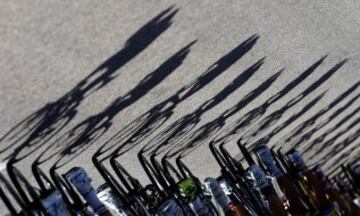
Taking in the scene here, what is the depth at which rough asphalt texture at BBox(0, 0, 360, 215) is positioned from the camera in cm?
378

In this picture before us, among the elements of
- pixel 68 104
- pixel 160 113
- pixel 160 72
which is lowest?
pixel 160 113

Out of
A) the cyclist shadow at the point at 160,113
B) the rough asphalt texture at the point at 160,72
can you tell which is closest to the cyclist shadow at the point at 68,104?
the rough asphalt texture at the point at 160,72

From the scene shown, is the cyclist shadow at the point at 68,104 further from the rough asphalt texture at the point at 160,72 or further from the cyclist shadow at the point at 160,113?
the cyclist shadow at the point at 160,113

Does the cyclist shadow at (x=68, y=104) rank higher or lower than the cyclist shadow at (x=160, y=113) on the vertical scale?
higher

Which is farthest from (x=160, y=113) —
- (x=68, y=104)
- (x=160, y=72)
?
(x=68, y=104)

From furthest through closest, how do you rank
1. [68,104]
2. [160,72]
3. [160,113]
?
[160,113], [160,72], [68,104]

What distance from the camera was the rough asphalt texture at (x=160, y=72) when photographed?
12.4 ft

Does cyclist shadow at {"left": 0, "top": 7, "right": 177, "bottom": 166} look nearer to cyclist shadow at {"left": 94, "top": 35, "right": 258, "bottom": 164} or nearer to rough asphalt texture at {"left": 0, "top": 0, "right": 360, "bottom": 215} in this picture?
rough asphalt texture at {"left": 0, "top": 0, "right": 360, "bottom": 215}

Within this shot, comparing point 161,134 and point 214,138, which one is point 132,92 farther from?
point 214,138

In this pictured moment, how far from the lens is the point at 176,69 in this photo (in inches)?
175

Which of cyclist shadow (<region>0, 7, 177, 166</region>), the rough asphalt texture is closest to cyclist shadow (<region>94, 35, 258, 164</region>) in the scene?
the rough asphalt texture

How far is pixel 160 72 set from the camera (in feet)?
14.3

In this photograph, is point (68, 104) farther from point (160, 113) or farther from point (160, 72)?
point (160, 113)

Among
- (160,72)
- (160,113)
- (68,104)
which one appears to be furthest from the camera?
(160,113)
